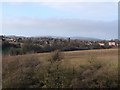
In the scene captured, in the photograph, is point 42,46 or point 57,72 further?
point 42,46

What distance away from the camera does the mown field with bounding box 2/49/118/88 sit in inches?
431

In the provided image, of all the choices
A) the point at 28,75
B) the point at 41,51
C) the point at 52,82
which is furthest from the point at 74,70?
the point at 41,51

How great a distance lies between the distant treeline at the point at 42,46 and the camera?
42.2 feet

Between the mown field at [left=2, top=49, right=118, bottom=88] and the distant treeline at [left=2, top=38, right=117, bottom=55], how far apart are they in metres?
0.61

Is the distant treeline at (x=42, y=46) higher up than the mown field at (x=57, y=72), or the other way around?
the distant treeline at (x=42, y=46)

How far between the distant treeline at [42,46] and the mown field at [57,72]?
614 mm

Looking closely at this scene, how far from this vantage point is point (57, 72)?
1163 centimetres

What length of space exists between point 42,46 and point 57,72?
330cm

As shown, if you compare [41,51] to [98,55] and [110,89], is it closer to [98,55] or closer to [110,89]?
[98,55]

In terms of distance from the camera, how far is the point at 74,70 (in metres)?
11.8

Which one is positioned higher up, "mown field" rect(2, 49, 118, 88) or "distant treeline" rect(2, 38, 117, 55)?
"distant treeline" rect(2, 38, 117, 55)

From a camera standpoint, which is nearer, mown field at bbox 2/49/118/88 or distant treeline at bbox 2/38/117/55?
mown field at bbox 2/49/118/88

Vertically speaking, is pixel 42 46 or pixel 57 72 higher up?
pixel 42 46

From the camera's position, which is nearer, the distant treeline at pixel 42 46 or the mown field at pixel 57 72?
the mown field at pixel 57 72
